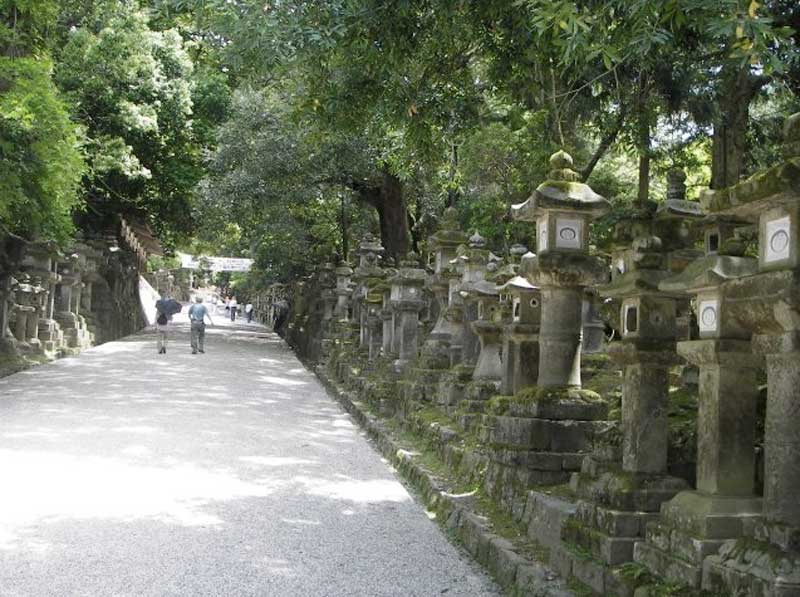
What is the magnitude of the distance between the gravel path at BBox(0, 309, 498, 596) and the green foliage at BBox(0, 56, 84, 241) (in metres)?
2.87

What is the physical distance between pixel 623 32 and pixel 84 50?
17725 millimetres

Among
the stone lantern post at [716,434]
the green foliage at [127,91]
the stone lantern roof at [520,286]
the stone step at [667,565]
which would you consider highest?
the green foliage at [127,91]

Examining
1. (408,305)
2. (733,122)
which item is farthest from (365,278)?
(733,122)

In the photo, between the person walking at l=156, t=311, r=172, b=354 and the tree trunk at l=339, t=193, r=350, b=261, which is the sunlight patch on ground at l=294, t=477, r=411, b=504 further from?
the tree trunk at l=339, t=193, r=350, b=261

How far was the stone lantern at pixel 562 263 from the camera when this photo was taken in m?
6.41

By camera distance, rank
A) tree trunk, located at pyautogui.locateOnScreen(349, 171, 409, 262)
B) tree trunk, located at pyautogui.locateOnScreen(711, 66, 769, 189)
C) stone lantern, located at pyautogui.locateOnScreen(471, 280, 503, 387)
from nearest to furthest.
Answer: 1. stone lantern, located at pyautogui.locateOnScreen(471, 280, 503, 387)
2. tree trunk, located at pyautogui.locateOnScreen(711, 66, 769, 189)
3. tree trunk, located at pyautogui.locateOnScreen(349, 171, 409, 262)

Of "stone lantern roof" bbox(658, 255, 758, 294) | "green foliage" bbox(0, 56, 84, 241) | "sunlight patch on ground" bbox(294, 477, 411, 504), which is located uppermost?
"green foliage" bbox(0, 56, 84, 241)

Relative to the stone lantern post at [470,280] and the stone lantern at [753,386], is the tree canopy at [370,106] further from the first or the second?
the stone lantern post at [470,280]

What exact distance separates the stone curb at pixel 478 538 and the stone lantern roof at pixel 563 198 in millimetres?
2314

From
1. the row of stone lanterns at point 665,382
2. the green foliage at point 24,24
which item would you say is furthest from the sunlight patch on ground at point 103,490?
the green foliage at point 24,24

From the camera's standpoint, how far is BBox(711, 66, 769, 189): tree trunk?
416 inches

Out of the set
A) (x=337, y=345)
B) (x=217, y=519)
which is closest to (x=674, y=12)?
(x=217, y=519)

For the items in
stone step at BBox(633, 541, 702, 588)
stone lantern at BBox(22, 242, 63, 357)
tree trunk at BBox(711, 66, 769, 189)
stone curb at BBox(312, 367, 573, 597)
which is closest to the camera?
stone step at BBox(633, 541, 702, 588)

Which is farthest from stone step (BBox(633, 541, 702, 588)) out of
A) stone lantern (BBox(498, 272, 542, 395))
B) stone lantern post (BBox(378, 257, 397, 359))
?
stone lantern post (BBox(378, 257, 397, 359))
